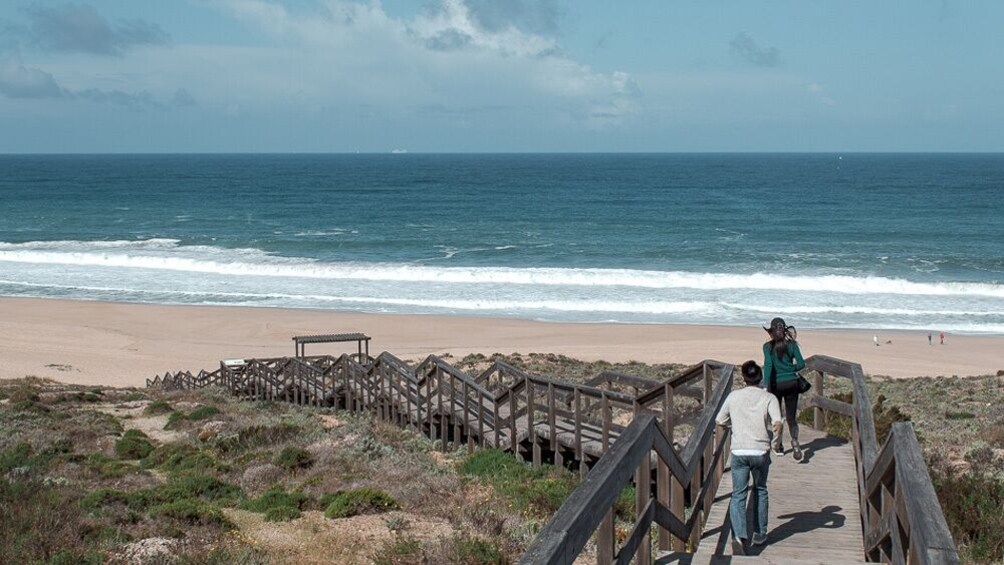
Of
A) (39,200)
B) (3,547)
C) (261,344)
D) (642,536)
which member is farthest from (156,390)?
(39,200)

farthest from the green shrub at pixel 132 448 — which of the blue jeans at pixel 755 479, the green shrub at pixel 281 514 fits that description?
the blue jeans at pixel 755 479

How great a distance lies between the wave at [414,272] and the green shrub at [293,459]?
123 ft

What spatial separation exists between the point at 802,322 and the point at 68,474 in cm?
3273

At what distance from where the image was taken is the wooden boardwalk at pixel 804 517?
673 centimetres

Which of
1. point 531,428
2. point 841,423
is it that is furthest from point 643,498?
point 531,428

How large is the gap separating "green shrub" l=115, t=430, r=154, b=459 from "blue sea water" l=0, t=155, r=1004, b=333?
27.2 meters

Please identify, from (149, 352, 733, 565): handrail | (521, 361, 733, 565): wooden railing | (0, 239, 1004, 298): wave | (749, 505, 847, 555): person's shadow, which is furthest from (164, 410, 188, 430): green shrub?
(0, 239, 1004, 298): wave

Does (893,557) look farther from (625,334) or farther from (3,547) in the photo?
(625,334)

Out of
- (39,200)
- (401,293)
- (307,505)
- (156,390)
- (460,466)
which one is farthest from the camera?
(39,200)

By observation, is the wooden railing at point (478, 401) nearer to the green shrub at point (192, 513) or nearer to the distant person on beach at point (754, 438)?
the distant person on beach at point (754, 438)

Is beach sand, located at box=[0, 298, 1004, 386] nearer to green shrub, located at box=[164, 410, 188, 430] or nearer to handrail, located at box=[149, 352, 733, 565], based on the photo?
handrail, located at box=[149, 352, 733, 565]

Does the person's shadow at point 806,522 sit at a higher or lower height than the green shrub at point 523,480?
higher

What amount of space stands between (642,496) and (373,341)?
3172 cm

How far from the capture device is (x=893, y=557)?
17.3 feet
